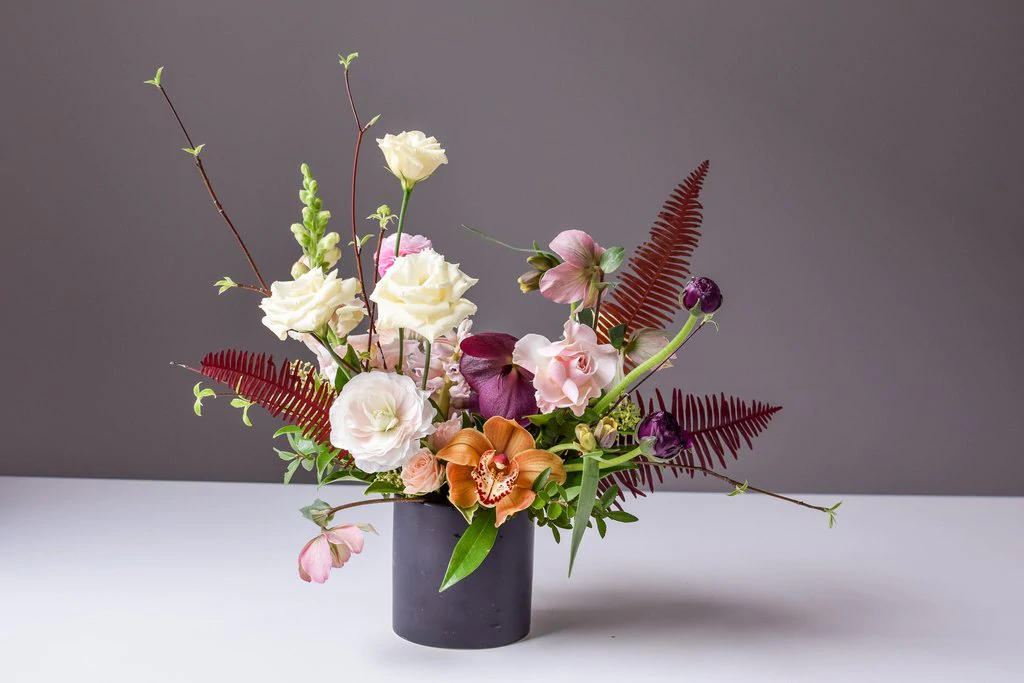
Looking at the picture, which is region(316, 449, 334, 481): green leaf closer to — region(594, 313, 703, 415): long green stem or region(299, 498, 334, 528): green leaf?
region(299, 498, 334, 528): green leaf

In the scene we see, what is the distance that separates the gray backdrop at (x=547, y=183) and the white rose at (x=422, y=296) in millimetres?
1010

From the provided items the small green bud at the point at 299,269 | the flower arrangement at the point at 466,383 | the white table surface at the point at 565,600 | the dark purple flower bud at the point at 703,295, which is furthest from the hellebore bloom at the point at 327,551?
the dark purple flower bud at the point at 703,295

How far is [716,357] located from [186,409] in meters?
0.99

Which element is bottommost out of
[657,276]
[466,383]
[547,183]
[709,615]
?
[709,615]

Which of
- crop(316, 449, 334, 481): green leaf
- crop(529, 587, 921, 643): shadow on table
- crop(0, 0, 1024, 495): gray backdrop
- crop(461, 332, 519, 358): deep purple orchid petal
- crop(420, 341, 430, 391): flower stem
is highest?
crop(0, 0, 1024, 495): gray backdrop

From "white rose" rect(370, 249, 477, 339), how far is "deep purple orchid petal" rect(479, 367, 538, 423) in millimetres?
93

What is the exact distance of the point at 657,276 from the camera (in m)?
1.03

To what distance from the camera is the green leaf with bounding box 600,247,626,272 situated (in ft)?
3.14

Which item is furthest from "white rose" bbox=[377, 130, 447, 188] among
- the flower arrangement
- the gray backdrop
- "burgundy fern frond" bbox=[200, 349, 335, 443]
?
the gray backdrop

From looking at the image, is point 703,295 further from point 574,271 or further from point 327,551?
point 327,551

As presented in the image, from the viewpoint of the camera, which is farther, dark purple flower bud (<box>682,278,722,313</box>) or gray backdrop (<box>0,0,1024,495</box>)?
gray backdrop (<box>0,0,1024,495</box>)

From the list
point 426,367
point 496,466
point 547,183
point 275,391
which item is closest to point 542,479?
point 496,466

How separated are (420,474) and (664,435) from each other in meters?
0.22

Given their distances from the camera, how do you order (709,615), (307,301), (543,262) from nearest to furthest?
(307,301) < (543,262) < (709,615)
